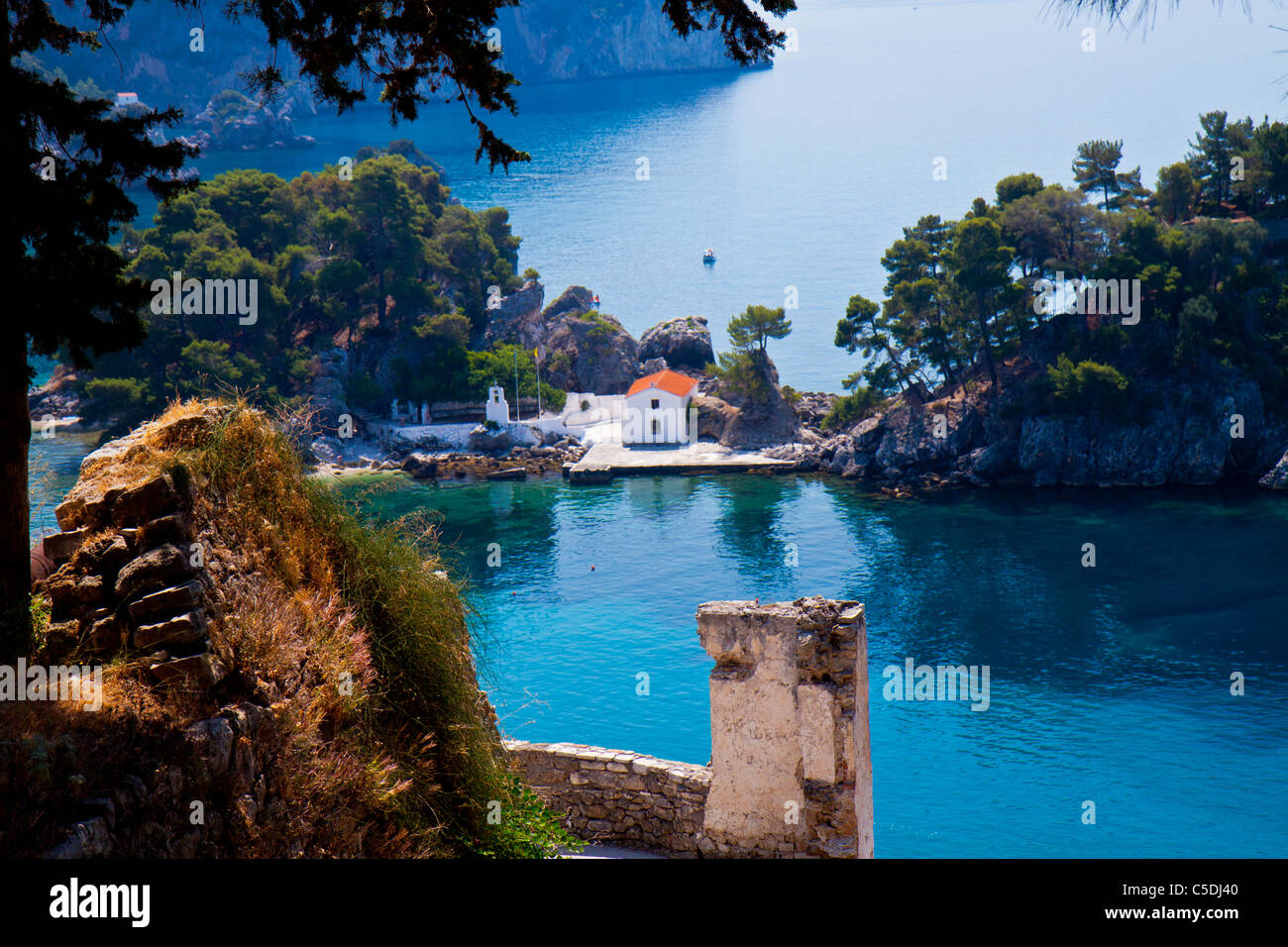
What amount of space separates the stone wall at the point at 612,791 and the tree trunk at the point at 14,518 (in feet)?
21.7

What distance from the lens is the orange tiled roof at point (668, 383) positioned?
6806 centimetres

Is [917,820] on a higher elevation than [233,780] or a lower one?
lower

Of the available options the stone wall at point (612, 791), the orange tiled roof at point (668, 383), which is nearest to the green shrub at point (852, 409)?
the orange tiled roof at point (668, 383)

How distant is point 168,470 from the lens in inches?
348

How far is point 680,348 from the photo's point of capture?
3187 inches

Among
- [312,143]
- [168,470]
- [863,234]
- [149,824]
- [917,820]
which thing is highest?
[312,143]

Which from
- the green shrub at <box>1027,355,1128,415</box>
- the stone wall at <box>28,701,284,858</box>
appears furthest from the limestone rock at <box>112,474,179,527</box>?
the green shrub at <box>1027,355,1128,415</box>

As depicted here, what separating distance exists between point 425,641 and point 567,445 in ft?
186

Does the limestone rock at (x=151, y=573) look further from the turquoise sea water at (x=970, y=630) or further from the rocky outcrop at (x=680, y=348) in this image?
the rocky outcrop at (x=680, y=348)

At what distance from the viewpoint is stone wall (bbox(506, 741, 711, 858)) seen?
13828 millimetres

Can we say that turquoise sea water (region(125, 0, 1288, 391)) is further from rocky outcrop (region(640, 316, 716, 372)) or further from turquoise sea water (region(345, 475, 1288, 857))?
turquoise sea water (region(345, 475, 1288, 857))

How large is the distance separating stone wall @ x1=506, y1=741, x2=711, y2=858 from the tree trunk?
21.7 feet
